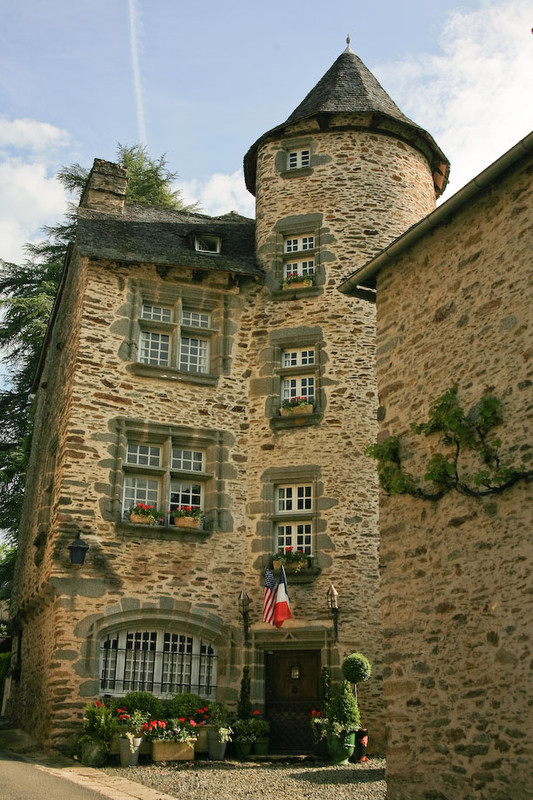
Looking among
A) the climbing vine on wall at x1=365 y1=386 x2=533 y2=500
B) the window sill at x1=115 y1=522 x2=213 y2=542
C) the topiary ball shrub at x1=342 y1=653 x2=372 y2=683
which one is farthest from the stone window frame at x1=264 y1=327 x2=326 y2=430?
the climbing vine on wall at x1=365 y1=386 x2=533 y2=500

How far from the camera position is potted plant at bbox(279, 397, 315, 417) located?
1434 cm

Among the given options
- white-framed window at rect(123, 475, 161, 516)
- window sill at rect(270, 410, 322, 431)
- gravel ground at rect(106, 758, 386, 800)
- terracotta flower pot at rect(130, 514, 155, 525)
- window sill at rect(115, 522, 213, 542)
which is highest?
window sill at rect(270, 410, 322, 431)

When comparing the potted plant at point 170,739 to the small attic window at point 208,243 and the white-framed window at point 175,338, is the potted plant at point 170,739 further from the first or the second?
the small attic window at point 208,243

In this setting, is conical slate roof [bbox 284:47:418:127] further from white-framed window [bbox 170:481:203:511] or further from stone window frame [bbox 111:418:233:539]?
white-framed window [bbox 170:481:203:511]

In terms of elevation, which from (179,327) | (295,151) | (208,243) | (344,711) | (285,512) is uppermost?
(295,151)

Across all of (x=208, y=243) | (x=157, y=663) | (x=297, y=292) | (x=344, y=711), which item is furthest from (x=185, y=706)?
(x=208, y=243)

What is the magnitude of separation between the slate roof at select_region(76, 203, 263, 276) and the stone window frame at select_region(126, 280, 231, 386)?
51cm

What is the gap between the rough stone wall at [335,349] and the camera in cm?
1326

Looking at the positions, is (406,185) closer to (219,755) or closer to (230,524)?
(230,524)

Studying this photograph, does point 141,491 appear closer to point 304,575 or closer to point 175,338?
→ point 175,338

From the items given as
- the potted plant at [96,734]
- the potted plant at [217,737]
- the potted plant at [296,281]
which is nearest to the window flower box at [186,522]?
the potted plant at [217,737]

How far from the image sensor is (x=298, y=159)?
16562mm

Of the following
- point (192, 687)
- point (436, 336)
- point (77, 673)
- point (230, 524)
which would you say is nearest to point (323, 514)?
point (230, 524)

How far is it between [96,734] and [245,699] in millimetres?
2501
